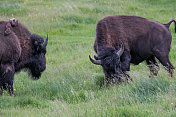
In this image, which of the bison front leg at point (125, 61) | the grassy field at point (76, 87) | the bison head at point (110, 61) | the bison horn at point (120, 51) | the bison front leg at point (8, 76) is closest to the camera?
the grassy field at point (76, 87)

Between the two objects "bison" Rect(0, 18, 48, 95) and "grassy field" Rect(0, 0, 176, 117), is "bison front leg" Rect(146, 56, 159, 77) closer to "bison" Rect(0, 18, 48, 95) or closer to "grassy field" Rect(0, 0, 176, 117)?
"grassy field" Rect(0, 0, 176, 117)

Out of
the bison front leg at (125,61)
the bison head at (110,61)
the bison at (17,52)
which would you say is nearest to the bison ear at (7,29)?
the bison at (17,52)

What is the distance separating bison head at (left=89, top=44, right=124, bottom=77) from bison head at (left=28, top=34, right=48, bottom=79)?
1.62 metres

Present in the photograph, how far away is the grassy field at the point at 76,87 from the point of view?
5.82m

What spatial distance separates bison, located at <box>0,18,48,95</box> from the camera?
7.91m

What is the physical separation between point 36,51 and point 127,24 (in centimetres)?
274

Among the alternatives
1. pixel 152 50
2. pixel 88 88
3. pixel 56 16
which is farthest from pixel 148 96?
pixel 56 16

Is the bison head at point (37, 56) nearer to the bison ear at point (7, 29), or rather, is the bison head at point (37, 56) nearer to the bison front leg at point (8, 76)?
the bison ear at point (7, 29)

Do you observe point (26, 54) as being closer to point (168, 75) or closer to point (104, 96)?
point (104, 96)

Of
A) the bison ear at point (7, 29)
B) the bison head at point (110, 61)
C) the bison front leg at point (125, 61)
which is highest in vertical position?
the bison ear at point (7, 29)

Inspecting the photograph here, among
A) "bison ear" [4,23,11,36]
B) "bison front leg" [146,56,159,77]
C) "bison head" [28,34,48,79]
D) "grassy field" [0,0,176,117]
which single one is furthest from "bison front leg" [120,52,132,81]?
"bison ear" [4,23,11,36]

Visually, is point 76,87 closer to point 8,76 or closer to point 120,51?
point 120,51

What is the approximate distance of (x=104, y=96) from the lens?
7066mm

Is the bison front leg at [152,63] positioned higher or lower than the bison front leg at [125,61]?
lower
